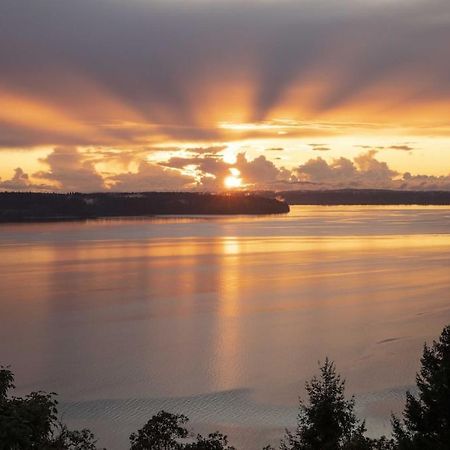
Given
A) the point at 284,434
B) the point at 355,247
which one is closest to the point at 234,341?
the point at 284,434

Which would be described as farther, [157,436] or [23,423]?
[157,436]

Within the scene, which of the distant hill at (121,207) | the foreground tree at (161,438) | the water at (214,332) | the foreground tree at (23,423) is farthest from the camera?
the distant hill at (121,207)

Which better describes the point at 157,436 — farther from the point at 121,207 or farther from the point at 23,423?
the point at 121,207

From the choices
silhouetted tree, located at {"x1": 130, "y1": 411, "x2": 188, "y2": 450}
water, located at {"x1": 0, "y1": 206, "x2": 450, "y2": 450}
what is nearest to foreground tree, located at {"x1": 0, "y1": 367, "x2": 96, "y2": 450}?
silhouetted tree, located at {"x1": 130, "y1": 411, "x2": 188, "y2": 450}

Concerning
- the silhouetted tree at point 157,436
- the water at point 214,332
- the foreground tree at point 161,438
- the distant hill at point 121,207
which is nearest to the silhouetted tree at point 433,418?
the foreground tree at point 161,438

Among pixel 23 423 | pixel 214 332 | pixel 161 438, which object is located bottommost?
pixel 23 423

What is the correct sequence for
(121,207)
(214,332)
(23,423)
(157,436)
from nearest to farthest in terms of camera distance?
1. (23,423)
2. (157,436)
3. (214,332)
4. (121,207)

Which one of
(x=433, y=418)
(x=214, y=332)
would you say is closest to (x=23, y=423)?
(x=433, y=418)

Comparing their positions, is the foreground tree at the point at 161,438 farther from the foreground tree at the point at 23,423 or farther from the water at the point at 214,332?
the water at the point at 214,332
